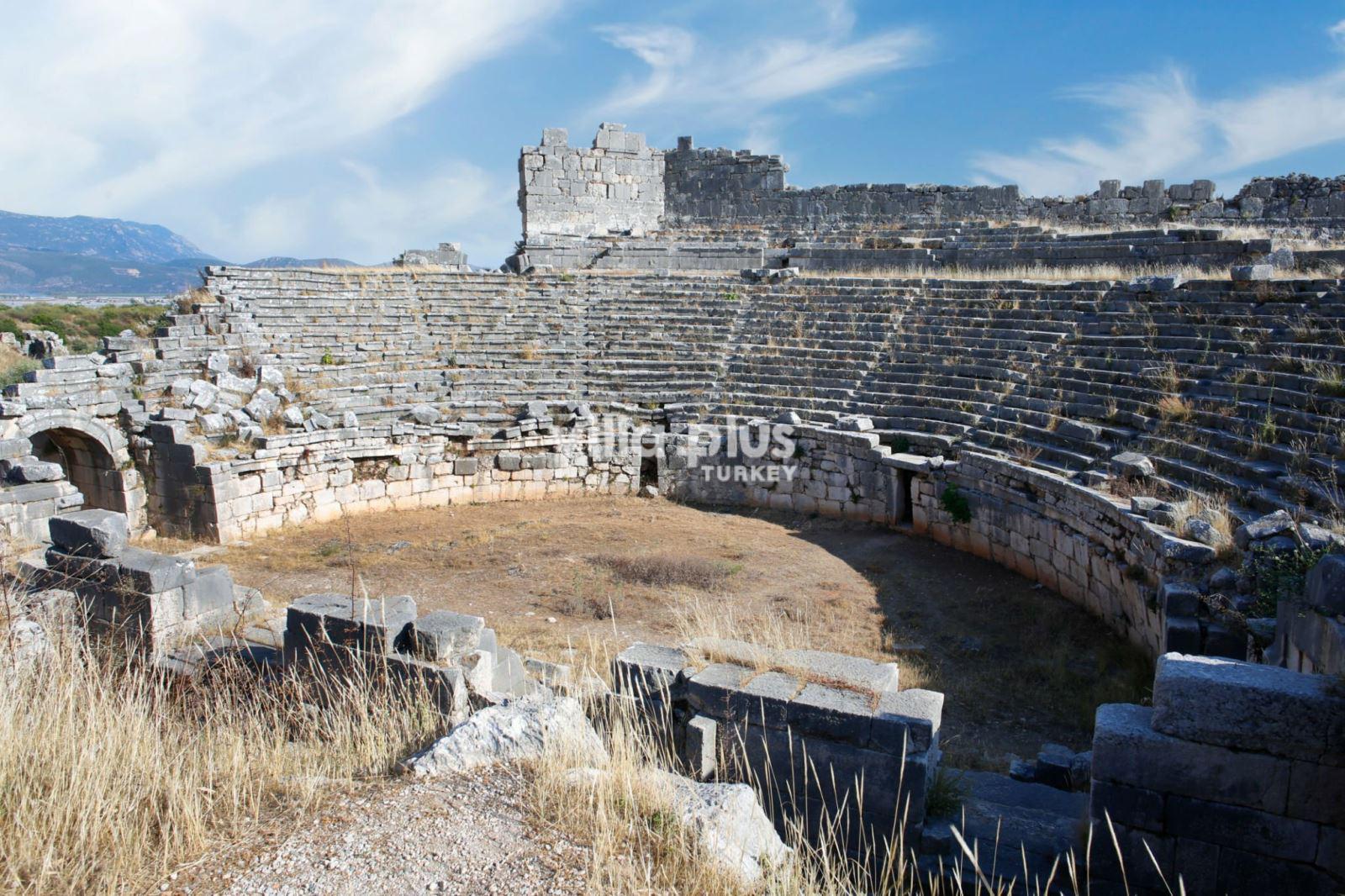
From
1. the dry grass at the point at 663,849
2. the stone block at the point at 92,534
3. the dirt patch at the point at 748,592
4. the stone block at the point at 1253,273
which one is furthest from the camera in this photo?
the stone block at the point at 1253,273

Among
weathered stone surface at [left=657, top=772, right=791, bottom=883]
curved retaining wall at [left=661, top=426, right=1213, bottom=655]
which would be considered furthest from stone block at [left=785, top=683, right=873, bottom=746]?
curved retaining wall at [left=661, top=426, right=1213, bottom=655]

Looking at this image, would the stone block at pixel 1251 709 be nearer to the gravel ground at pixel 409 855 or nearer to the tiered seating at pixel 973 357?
the gravel ground at pixel 409 855

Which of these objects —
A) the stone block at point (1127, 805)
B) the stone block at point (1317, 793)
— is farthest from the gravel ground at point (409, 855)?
the stone block at point (1317, 793)

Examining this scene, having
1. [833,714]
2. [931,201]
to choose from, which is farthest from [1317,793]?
[931,201]

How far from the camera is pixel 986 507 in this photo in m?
11.2

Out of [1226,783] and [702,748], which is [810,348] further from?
[1226,783]

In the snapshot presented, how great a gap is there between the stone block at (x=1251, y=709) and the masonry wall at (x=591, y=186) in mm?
18928

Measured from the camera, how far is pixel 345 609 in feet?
20.7

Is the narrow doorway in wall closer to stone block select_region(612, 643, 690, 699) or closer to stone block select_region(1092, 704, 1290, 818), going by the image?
stone block select_region(612, 643, 690, 699)

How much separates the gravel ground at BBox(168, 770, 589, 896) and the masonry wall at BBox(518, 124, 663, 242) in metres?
18.6

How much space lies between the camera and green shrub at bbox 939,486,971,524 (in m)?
11.5

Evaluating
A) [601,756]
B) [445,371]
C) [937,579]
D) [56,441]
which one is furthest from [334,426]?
[601,756]

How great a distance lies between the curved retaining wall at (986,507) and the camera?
798cm

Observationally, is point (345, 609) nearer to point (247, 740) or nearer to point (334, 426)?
point (247, 740)
